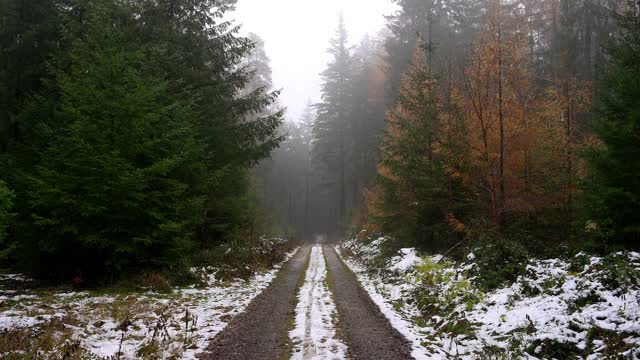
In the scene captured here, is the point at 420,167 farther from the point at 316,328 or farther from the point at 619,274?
the point at 316,328

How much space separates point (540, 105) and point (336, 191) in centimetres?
5080

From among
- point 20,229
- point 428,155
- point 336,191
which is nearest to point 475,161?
point 428,155

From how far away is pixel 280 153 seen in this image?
230 ft

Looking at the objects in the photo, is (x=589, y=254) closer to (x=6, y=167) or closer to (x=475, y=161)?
(x=475, y=161)

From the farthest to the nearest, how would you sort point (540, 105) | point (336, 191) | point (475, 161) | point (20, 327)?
point (336, 191)
point (540, 105)
point (475, 161)
point (20, 327)

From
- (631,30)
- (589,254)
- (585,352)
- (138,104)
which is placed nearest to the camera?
(585,352)

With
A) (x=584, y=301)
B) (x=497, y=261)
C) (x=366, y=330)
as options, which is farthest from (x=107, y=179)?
(x=584, y=301)

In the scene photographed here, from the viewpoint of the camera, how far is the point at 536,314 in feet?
26.1

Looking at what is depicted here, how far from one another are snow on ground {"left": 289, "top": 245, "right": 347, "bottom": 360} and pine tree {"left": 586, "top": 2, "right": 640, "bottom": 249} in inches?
287

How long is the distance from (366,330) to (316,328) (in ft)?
3.90

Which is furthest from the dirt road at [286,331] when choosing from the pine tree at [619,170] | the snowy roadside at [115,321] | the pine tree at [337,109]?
the pine tree at [337,109]

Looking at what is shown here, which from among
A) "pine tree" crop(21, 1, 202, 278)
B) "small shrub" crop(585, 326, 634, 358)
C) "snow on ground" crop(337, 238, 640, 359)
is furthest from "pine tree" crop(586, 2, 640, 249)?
"pine tree" crop(21, 1, 202, 278)

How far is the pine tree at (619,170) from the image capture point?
32.1 ft

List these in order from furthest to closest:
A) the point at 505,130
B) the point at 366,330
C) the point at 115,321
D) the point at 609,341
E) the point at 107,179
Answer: the point at 505,130 < the point at 107,179 < the point at 366,330 < the point at 115,321 < the point at 609,341
